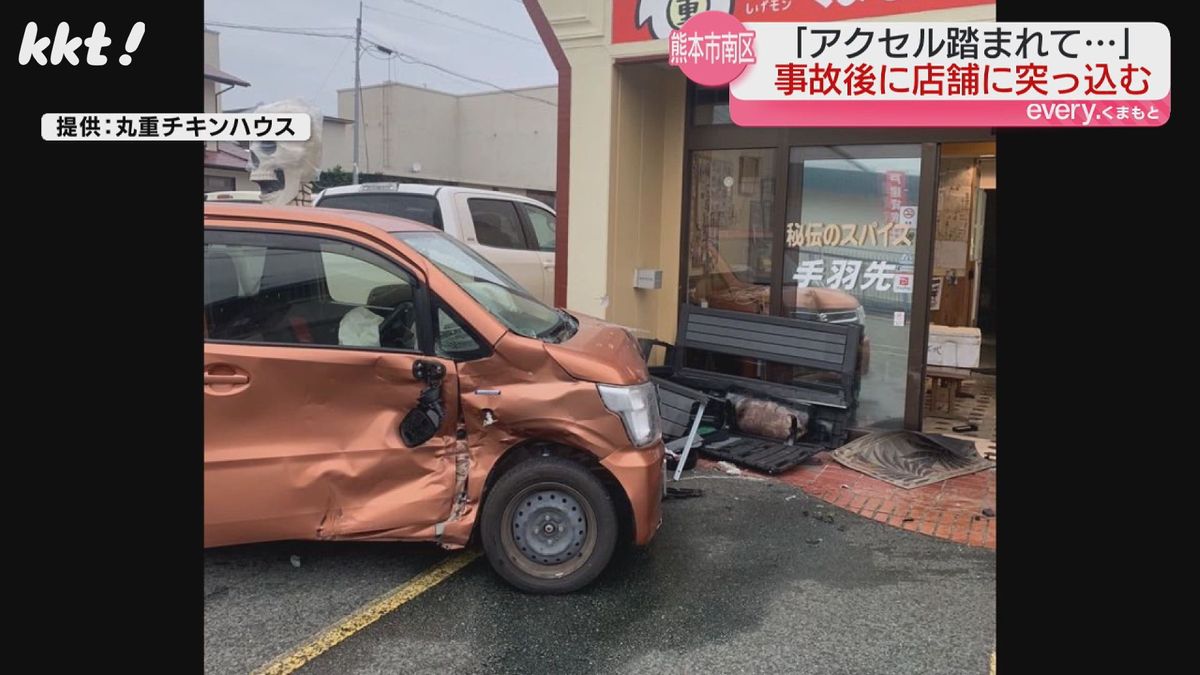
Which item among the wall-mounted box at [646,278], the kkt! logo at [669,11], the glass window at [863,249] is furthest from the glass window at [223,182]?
the glass window at [863,249]

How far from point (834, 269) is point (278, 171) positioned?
493 cm

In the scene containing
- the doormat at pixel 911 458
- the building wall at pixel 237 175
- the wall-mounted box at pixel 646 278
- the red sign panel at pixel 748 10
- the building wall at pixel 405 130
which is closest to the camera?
the red sign panel at pixel 748 10

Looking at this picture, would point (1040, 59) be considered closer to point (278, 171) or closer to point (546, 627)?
point (546, 627)

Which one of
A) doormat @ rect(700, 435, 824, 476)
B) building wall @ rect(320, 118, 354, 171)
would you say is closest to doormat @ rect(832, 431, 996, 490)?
doormat @ rect(700, 435, 824, 476)

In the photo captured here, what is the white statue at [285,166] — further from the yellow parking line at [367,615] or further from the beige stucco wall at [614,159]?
the yellow parking line at [367,615]

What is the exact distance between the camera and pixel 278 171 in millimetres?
7262

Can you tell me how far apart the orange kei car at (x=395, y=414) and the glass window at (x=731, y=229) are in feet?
11.6

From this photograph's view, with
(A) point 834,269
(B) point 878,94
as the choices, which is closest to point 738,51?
(B) point 878,94

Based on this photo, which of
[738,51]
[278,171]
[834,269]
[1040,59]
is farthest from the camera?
[278,171]

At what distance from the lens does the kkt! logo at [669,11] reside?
20.1 feet

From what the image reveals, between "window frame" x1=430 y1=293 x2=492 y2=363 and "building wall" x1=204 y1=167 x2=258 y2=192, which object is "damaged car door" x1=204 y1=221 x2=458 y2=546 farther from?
"building wall" x1=204 y1=167 x2=258 y2=192

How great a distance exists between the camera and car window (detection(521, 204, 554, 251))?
8.54m

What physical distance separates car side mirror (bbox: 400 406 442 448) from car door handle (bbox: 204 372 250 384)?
2.43 feet

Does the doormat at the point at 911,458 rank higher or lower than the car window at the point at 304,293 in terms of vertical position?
lower
